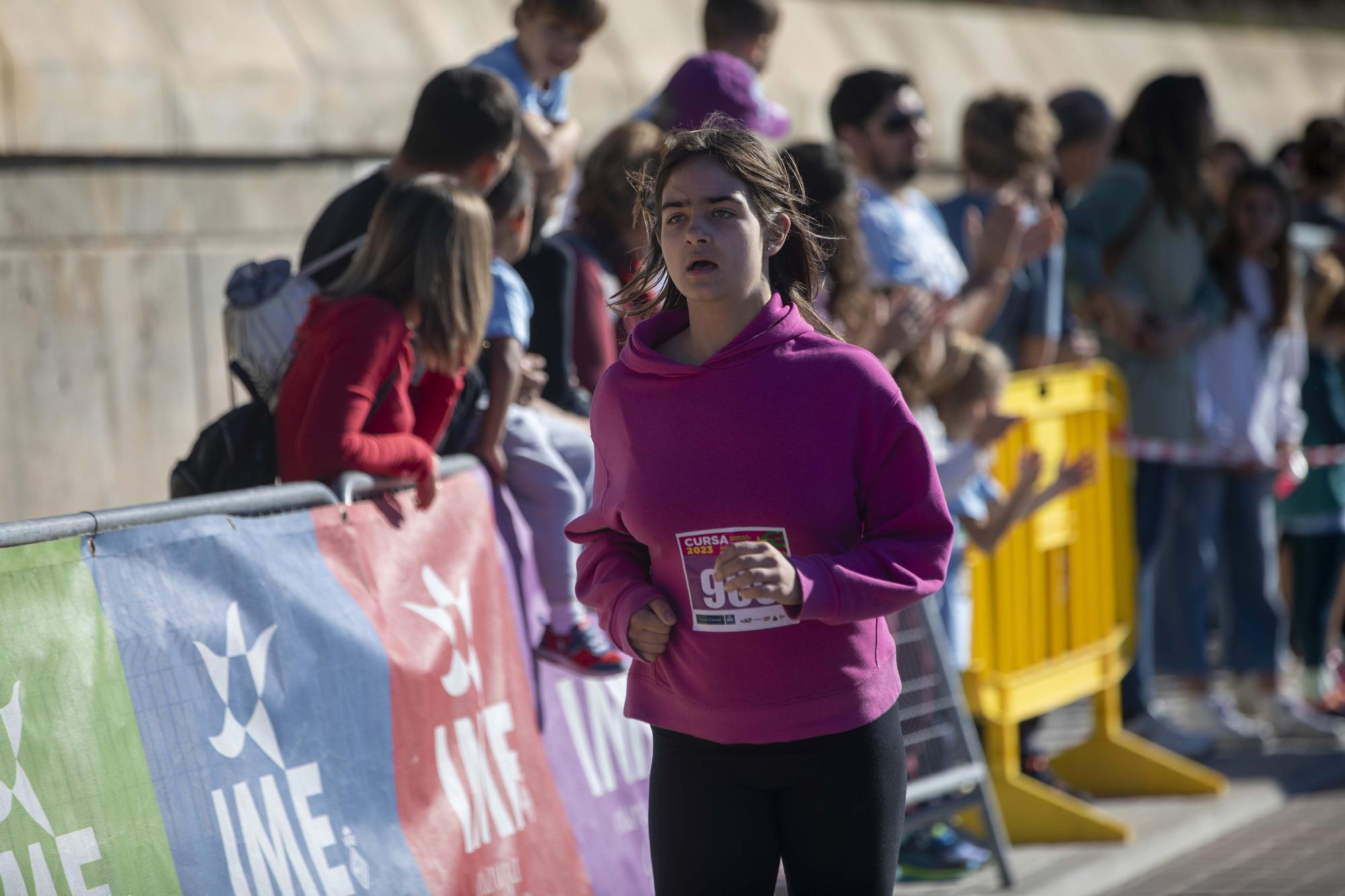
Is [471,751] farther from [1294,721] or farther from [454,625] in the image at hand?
[1294,721]

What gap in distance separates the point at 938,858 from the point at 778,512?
3039 millimetres

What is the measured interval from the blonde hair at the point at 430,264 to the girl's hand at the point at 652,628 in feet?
5.04

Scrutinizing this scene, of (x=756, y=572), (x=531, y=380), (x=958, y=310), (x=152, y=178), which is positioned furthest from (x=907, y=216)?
(x=756, y=572)

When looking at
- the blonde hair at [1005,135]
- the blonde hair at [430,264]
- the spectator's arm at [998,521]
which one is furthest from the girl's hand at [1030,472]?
the blonde hair at [430,264]

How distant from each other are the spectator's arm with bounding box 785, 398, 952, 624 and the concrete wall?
15.0 feet

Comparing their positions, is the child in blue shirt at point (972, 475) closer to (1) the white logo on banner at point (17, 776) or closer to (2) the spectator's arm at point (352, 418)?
(2) the spectator's arm at point (352, 418)

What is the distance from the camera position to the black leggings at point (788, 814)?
10.6 feet

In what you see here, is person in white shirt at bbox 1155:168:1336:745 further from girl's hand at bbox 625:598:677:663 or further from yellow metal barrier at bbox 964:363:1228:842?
girl's hand at bbox 625:598:677:663

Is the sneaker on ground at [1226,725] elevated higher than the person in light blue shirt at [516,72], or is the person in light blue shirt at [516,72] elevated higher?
the person in light blue shirt at [516,72]

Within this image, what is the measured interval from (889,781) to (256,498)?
1.67 metres

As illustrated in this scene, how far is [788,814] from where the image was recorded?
328 centimetres

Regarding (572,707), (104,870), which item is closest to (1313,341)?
(572,707)

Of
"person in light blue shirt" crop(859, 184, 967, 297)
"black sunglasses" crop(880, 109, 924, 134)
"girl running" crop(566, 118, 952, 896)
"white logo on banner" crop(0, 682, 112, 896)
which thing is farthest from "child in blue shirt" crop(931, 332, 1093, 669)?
"white logo on banner" crop(0, 682, 112, 896)

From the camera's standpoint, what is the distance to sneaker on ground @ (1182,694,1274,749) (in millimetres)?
7984
